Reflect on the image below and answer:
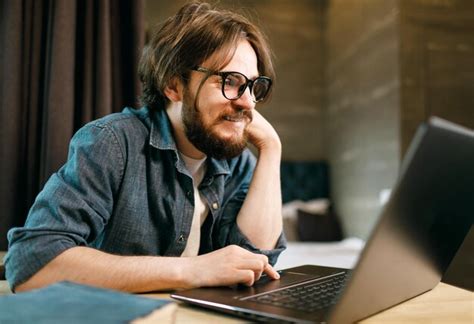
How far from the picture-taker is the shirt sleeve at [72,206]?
90 centimetres

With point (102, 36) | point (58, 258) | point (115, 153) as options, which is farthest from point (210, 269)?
point (102, 36)

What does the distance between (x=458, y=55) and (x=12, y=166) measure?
290cm

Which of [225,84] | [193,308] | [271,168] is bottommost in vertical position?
[193,308]

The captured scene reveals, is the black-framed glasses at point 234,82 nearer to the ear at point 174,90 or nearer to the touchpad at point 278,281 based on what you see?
the ear at point 174,90

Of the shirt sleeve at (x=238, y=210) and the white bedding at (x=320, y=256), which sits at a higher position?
the shirt sleeve at (x=238, y=210)

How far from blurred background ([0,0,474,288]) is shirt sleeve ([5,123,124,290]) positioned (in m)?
0.47

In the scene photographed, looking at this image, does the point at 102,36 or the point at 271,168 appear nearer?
the point at 271,168

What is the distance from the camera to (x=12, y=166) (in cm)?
154

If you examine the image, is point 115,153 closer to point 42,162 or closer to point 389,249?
point 42,162

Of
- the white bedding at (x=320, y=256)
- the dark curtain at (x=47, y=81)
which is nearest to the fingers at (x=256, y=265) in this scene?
the dark curtain at (x=47, y=81)

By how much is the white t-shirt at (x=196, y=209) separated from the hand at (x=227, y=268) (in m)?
0.45

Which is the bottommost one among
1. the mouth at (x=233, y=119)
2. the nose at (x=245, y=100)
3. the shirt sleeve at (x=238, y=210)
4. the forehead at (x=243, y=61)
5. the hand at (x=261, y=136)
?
the shirt sleeve at (x=238, y=210)

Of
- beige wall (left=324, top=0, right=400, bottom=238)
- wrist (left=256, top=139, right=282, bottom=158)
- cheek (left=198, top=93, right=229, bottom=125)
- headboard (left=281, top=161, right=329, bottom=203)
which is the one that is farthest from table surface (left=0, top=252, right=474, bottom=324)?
headboard (left=281, top=161, right=329, bottom=203)

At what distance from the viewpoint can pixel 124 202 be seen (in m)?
1.18
